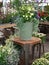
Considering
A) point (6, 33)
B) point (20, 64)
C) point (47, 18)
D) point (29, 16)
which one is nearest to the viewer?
point (29, 16)

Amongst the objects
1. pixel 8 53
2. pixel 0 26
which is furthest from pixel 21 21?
pixel 0 26

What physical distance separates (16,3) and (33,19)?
1.24 ft

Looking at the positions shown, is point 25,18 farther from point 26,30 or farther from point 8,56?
point 8,56

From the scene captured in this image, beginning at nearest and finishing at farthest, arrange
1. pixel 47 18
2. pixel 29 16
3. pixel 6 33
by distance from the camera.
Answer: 1. pixel 29 16
2. pixel 6 33
3. pixel 47 18

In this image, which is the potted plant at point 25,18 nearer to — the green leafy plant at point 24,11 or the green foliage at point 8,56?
the green leafy plant at point 24,11

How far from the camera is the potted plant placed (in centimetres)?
296

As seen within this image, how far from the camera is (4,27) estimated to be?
16.5ft

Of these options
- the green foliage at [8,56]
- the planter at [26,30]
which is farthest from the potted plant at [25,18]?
the green foliage at [8,56]

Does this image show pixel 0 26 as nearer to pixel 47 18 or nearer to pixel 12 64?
pixel 47 18

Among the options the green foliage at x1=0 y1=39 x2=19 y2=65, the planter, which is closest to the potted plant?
Answer: the planter

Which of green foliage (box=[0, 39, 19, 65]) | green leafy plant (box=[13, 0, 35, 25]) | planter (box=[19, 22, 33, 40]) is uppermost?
green leafy plant (box=[13, 0, 35, 25])

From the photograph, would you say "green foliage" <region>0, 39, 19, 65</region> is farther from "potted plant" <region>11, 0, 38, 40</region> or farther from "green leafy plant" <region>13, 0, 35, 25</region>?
"green leafy plant" <region>13, 0, 35, 25</region>

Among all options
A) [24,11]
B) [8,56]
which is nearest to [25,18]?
[24,11]

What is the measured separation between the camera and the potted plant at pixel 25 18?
116 inches
